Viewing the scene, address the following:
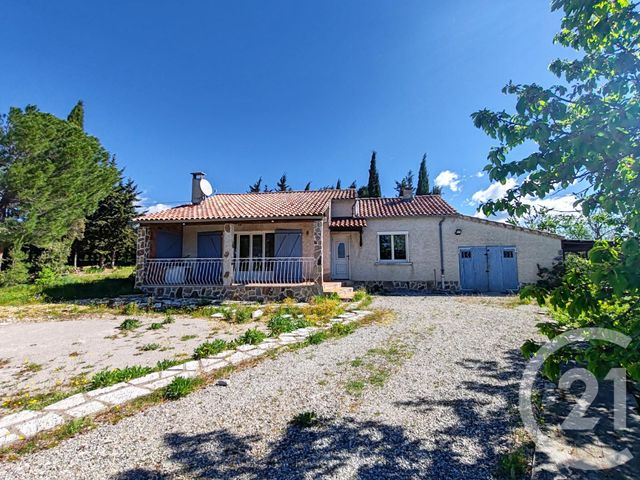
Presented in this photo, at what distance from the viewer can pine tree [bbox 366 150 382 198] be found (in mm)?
31933

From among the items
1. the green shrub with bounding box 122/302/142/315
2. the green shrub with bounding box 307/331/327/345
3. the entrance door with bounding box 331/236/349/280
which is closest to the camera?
the green shrub with bounding box 307/331/327/345

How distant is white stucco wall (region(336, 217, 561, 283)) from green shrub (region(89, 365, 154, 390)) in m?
11.4

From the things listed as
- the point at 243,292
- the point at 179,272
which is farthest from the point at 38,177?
the point at 243,292

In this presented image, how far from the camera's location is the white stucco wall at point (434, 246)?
1384cm

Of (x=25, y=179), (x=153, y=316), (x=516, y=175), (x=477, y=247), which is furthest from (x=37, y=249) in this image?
(x=477, y=247)

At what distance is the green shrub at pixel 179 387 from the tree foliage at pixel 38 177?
1361 centimetres

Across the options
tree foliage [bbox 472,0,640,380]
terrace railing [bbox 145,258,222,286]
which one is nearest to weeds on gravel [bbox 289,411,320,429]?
tree foliage [bbox 472,0,640,380]

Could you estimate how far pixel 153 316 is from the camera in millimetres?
8461

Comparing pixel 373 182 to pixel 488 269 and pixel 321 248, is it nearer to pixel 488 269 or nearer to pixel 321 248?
pixel 488 269

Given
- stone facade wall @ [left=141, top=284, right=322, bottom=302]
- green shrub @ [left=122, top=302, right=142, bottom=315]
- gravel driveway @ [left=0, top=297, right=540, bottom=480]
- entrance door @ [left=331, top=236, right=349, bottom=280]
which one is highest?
entrance door @ [left=331, top=236, right=349, bottom=280]

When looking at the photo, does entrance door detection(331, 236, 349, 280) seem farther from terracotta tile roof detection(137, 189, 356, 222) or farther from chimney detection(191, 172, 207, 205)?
chimney detection(191, 172, 207, 205)

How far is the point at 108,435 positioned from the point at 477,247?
49.0ft

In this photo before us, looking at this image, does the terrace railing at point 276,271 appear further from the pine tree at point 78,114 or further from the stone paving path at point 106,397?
the pine tree at point 78,114

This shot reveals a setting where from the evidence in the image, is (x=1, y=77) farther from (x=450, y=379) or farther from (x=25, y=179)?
(x=450, y=379)
